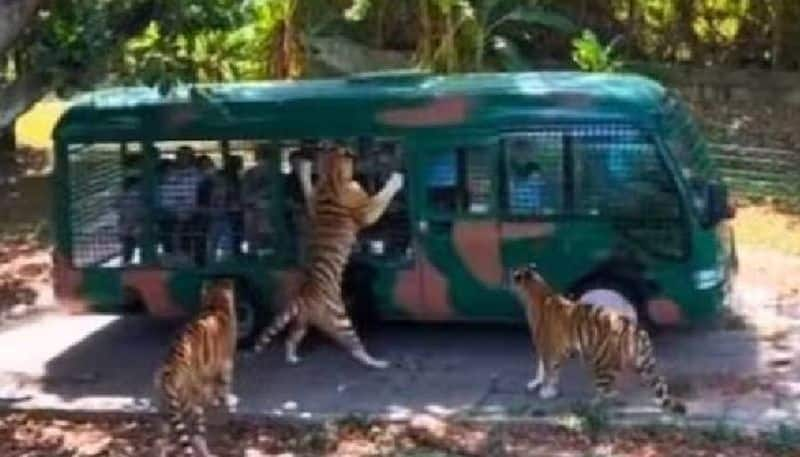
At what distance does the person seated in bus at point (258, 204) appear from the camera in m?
10.1

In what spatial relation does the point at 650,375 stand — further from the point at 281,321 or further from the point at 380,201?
the point at 281,321

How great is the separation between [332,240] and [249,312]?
0.80m

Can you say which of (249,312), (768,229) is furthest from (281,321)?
(768,229)

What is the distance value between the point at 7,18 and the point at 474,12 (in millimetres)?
8511

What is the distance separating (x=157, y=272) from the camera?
33.8 ft

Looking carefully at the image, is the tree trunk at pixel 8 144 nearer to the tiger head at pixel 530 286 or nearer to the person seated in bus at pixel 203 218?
the person seated in bus at pixel 203 218

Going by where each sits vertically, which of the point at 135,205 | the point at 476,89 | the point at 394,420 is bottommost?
the point at 394,420

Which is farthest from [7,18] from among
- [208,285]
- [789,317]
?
[789,317]

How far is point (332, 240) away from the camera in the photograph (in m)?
9.83

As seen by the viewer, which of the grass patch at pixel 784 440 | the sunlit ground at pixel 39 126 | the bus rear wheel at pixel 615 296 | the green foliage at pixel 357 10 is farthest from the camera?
the sunlit ground at pixel 39 126

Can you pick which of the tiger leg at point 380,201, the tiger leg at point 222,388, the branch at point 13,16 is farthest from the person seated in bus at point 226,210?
the branch at point 13,16

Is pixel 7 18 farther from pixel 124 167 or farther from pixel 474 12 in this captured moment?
pixel 474 12

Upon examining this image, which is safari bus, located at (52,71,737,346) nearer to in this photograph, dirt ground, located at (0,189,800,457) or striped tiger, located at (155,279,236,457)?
striped tiger, located at (155,279,236,457)

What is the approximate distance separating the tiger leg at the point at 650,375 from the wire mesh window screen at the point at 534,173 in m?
1.16
